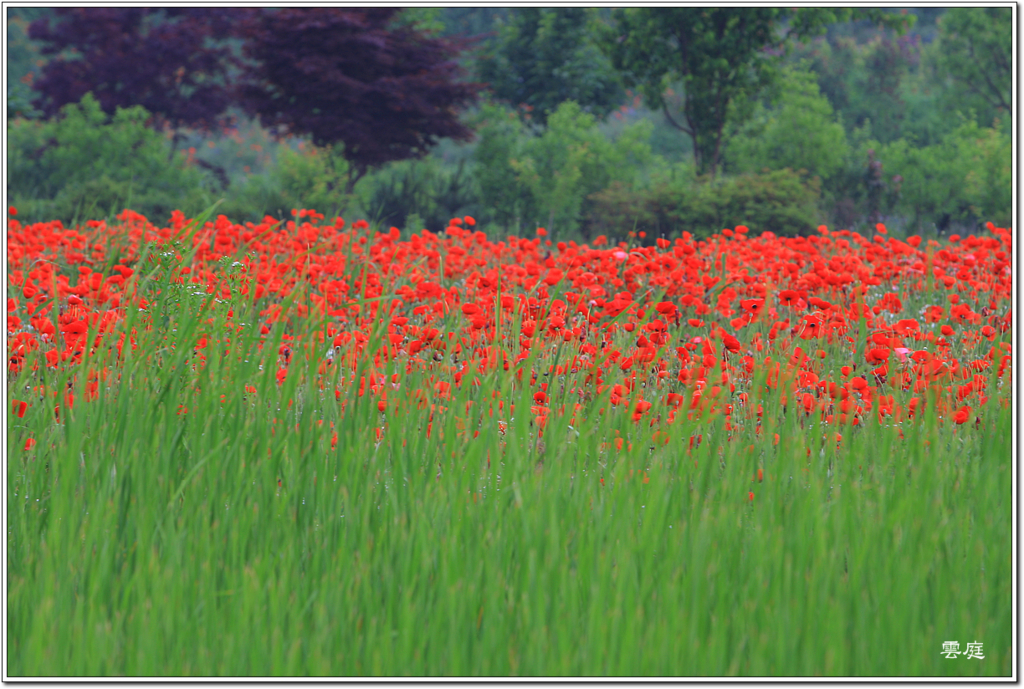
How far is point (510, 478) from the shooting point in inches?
106

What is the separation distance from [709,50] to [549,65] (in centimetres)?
619

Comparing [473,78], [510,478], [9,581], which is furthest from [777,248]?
[473,78]

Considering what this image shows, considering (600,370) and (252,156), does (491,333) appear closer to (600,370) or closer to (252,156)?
(600,370)

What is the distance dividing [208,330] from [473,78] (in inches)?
824

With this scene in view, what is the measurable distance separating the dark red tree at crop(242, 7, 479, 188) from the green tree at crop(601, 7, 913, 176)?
329 cm

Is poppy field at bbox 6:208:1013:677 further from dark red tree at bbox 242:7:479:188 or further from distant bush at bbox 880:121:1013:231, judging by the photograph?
distant bush at bbox 880:121:1013:231

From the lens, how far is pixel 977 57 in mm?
22484

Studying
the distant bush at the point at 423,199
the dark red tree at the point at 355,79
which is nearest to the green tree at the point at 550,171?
the distant bush at the point at 423,199

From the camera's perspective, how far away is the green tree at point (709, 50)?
15.8 metres

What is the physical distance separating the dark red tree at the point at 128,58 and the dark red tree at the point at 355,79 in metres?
5.74

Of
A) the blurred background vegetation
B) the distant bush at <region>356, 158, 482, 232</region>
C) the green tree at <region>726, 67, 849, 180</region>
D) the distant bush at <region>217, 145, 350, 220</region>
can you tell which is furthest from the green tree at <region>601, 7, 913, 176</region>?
the distant bush at <region>217, 145, 350, 220</region>

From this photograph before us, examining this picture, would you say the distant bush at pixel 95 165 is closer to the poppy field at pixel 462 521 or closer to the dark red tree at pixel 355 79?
the dark red tree at pixel 355 79

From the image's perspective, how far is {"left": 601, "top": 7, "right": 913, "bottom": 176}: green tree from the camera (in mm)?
15828

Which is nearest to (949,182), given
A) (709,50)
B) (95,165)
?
(709,50)
